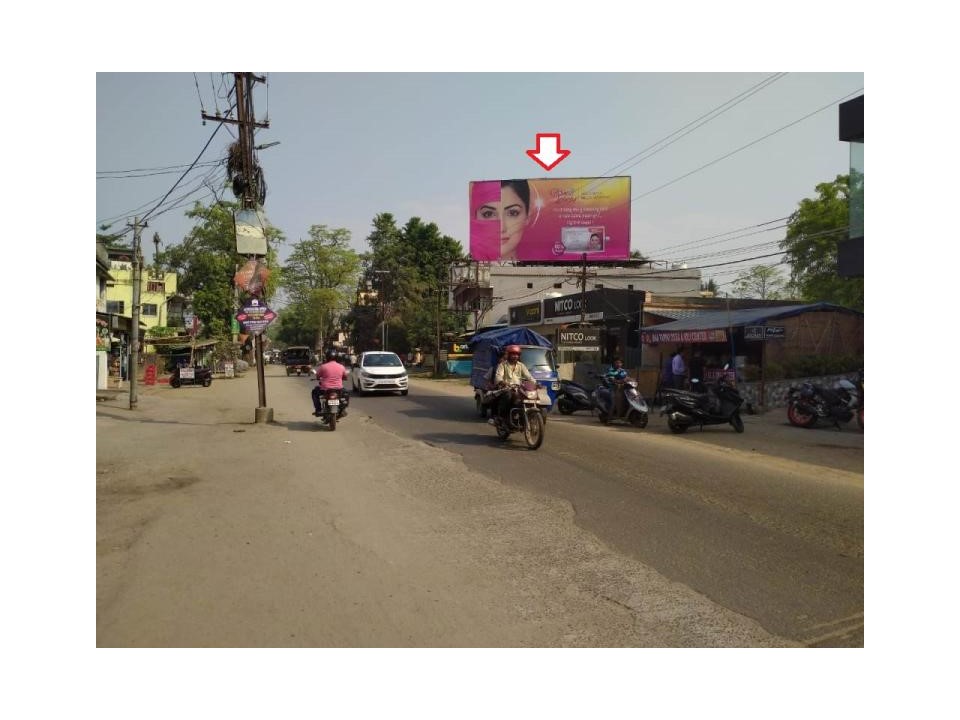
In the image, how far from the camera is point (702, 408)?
542 inches

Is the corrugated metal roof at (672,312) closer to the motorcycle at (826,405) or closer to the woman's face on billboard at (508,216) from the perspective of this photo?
the woman's face on billboard at (508,216)

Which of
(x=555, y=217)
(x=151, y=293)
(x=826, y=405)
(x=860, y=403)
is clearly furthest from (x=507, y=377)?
(x=151, y=293)

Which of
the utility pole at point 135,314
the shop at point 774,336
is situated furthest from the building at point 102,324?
the shop at point 774,336

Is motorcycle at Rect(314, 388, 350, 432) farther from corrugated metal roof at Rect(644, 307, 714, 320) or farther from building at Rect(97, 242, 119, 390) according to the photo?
corrugated metal roof at Rect(644, 307, 714, 320)

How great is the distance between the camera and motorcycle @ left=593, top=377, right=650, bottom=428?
48.7 ft

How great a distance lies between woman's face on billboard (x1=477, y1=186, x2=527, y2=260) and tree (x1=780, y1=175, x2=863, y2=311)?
44.1 feet

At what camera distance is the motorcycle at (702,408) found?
13641 mm

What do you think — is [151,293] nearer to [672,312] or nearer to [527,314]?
[527,314]

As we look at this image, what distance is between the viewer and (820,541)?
5.69 metres

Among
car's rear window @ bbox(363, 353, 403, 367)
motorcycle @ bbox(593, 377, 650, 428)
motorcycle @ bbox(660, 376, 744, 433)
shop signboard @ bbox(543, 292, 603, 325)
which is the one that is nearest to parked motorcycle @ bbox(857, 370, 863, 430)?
motorcycle @ bbox(660, 376, 744, 433)

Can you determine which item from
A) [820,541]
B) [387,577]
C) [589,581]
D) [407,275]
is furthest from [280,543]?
[407,275]

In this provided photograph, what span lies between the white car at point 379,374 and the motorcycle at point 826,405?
11835mm

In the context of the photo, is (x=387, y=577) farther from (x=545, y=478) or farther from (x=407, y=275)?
(x=407, y=275)

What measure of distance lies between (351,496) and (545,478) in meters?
2.38
